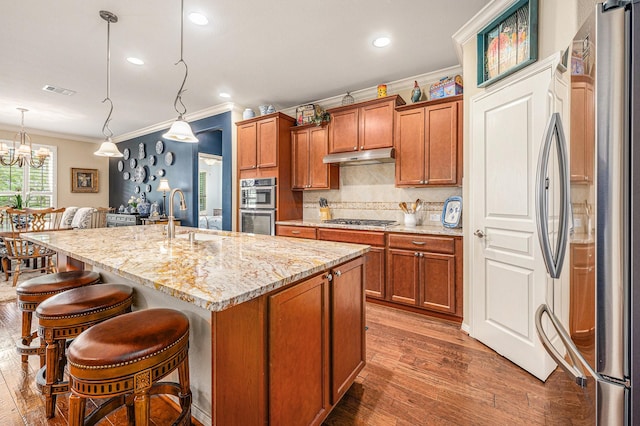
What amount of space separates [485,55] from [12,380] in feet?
13.6

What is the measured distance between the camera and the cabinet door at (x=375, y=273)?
3.17 m

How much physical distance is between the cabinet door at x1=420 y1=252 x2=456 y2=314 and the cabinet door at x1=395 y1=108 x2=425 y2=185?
905 millimetres

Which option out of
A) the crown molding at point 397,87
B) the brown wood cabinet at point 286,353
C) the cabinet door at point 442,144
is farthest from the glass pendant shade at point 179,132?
A: the crown molding at point 397,87

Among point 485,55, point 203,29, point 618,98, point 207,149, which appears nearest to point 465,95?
point 485,55

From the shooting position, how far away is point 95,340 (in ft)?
3.38

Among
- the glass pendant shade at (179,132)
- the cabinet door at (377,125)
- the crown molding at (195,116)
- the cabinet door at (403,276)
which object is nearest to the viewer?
the glass pendant shade at (179,132)

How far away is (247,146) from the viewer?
4.46m

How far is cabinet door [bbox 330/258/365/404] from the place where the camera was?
4.93 ft

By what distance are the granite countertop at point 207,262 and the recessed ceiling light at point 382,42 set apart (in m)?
2.12

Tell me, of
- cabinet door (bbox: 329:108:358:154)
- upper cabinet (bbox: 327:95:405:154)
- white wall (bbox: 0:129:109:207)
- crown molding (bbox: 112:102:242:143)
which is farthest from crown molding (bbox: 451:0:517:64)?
white wall (bbox: 0:129:109:207)

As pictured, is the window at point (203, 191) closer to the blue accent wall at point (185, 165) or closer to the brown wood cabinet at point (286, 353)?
the blue accent wall at point (185, 165)

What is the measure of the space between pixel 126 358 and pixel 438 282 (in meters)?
2.61

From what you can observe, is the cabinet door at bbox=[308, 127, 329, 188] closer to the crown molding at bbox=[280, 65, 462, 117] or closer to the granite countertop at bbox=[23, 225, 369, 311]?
the crown molding at bbox=[280, 65, 462, 117]

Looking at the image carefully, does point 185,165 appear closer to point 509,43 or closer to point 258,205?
point 258,205
